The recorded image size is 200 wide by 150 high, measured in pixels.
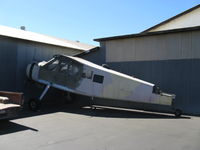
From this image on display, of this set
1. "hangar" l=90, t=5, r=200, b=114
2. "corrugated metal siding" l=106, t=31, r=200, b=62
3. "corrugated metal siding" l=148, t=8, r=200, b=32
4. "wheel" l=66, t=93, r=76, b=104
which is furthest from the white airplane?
"corrugated metal siding" l=148, t=8, r=200, b=32

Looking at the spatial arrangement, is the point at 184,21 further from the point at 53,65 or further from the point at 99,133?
the point at 99,133

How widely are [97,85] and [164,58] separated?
131 inches

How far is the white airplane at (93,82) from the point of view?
403 inches

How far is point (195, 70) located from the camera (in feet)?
35.6

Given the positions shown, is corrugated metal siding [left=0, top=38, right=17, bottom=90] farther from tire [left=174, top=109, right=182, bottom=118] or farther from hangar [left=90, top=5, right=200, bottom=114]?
tire [left=174, top=109, right=182, bottom=118]

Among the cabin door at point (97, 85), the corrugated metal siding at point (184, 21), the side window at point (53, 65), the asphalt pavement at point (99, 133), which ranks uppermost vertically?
the corrugated metal siding at point (184, 21)

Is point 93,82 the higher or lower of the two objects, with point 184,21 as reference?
lower

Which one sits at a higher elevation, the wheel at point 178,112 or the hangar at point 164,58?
the hangar at point 164,58

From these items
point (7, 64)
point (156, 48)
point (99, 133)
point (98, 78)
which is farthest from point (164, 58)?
point (7, 64)

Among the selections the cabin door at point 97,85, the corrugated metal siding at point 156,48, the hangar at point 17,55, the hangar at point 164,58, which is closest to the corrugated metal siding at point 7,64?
the hangar at point 17,55

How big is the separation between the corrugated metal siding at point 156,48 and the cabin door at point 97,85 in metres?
2.56

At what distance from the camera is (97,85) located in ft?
36.0

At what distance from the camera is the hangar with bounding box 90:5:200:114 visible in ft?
35.8

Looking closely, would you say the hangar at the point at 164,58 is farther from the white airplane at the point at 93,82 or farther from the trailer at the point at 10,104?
the trailer at the point at 10,104
